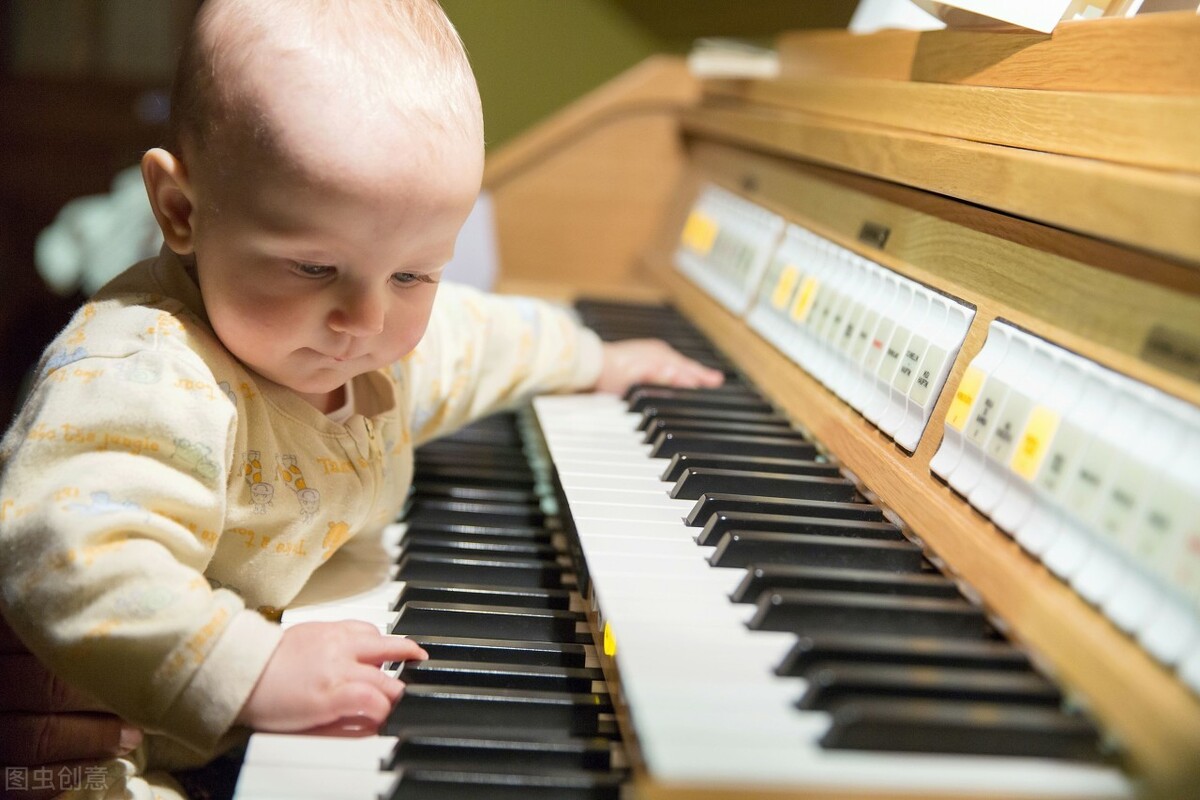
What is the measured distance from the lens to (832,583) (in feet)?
2.82

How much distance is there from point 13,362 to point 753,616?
2443mm

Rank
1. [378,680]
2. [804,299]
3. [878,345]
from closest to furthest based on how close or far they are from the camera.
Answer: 1. [378,680]
2. [878,345]
3. [804,299]

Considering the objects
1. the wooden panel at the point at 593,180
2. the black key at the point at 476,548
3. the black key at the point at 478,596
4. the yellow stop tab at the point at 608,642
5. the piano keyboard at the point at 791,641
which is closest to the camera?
the piano keyboard at the point at 791,641

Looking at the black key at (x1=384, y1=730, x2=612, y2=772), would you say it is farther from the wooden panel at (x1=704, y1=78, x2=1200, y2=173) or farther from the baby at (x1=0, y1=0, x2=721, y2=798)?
the wooden panel at (x1=704, y1=78, x2=1200, y2=173)

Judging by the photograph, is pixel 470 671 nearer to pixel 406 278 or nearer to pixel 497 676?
pixel 497 676

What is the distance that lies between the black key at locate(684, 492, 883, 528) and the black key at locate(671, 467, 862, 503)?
3 cm

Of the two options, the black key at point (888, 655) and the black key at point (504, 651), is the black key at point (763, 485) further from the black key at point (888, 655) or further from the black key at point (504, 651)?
the black key at point (888, 655)

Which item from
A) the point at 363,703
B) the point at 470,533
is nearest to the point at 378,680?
the point at 363,703

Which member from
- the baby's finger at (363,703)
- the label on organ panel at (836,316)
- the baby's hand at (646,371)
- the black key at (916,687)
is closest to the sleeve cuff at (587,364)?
the baby's hand at (646,371)

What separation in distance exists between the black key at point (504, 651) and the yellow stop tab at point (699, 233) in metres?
0.98

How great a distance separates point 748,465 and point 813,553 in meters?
0.23

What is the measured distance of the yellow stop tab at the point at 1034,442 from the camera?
804 millimetres

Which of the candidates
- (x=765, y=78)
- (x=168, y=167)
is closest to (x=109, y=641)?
(x=168, y=167)

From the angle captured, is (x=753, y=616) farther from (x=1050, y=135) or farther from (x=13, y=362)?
(x=13, y=362)
